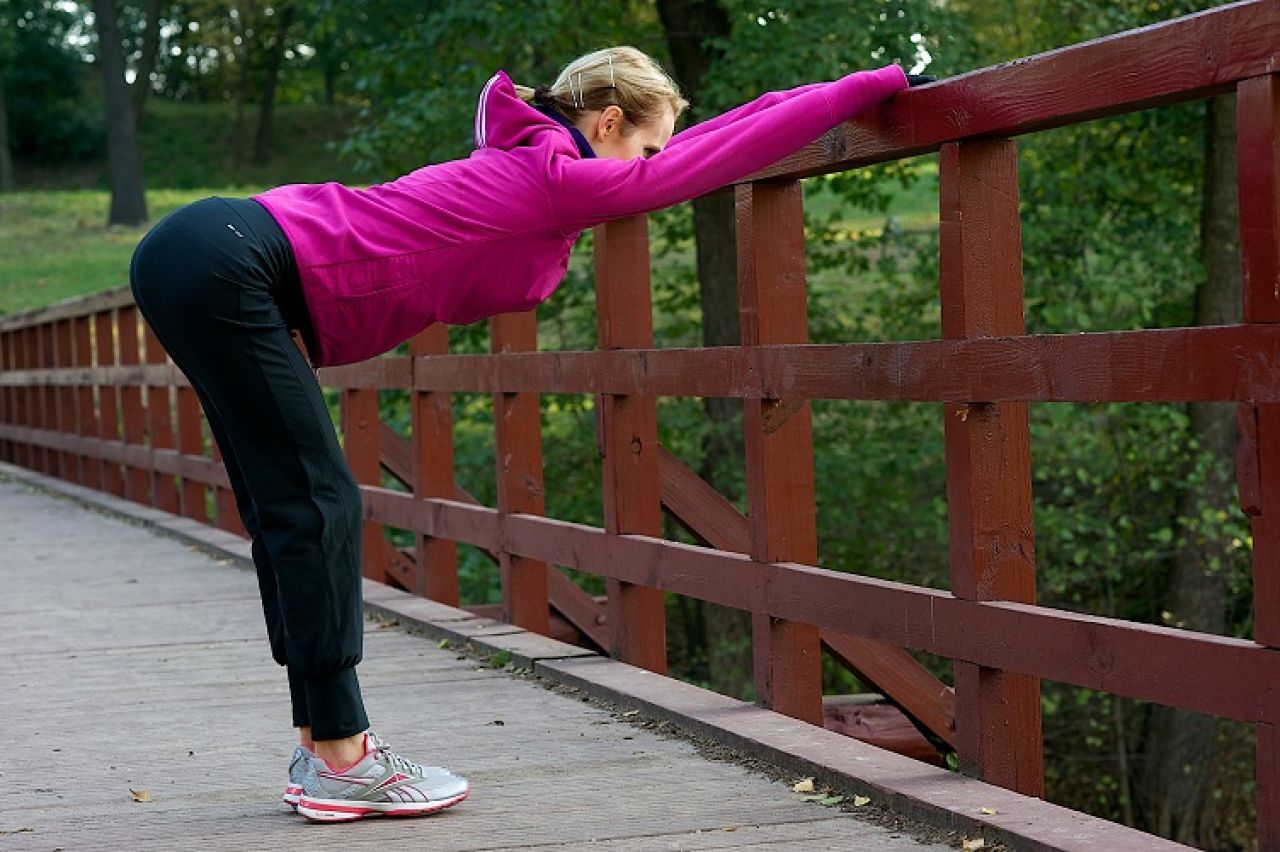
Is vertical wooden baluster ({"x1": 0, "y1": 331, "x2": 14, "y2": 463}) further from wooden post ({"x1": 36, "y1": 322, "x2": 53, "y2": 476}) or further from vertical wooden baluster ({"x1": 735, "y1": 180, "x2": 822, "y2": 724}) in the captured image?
vertical wooden baluster ({"x1": 735, "y1": 180, "x2": 822, "y2": 724})

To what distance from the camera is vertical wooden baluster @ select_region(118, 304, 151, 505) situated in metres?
11.1

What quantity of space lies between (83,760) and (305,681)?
940 mm

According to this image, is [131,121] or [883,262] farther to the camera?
[131,121]

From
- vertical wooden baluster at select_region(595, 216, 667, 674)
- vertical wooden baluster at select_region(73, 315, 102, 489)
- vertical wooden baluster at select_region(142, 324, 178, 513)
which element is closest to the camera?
vertical wooden baluster at select_region(595, 216, 667, 674)

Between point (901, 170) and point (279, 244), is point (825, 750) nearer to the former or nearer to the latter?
point (279, 244)

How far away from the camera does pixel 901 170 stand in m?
13.4

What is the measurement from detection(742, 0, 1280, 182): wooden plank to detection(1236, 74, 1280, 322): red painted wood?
39mm

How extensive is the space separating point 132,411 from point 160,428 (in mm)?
624

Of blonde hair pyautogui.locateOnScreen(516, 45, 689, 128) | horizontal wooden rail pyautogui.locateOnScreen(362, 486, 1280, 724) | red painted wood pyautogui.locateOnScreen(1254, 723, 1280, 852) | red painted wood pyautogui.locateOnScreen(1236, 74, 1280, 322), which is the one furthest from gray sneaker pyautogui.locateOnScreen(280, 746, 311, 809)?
red painted wood pyautogui.locateOnScreen(1236, 74, 1280, 322)

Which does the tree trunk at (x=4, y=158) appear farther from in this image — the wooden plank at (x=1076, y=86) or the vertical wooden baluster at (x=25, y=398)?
the wooden plank at (x=1076, y=86)

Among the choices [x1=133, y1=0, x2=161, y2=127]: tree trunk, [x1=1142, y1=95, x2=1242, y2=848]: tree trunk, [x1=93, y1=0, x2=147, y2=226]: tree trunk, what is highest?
[x1=133, y1=0, x2=161, y2=127]: tree trunk

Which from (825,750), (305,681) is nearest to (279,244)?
(305,681)

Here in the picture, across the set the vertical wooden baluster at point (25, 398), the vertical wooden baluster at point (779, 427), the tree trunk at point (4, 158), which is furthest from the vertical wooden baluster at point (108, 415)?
the tree trunk at point (4, 158)

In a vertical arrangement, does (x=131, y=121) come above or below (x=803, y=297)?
above
